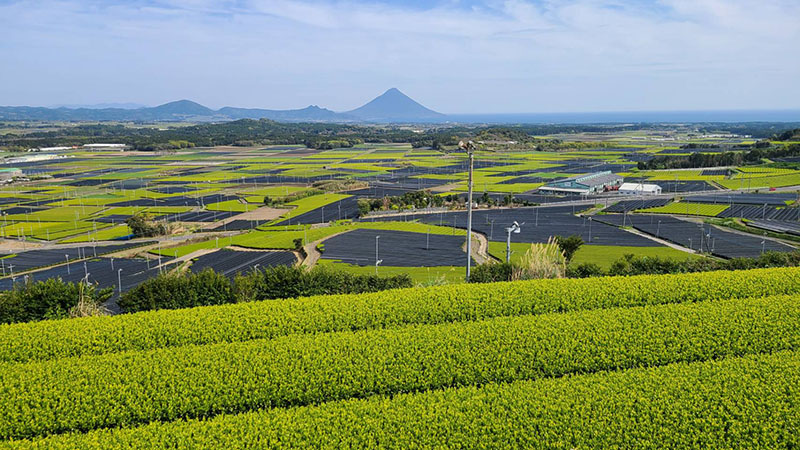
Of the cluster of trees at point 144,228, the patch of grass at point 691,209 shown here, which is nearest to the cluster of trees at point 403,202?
the cluster of trees at point 144,228

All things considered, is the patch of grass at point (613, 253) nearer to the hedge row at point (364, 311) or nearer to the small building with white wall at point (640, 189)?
the hedge row at point (364, 311)

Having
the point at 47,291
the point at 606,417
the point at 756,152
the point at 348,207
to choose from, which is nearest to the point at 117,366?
the point at 47,291

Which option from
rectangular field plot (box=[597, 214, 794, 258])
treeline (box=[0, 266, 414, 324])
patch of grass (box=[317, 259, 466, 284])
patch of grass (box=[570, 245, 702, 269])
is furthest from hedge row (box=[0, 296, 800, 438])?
rectangular field plot (box=[597, 214, 794, 258])

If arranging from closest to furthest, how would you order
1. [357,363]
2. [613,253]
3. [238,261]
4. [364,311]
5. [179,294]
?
[357,363], [364,311], [179,294], [238,261], [613,253]

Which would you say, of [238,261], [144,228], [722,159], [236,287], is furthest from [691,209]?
[144,228]

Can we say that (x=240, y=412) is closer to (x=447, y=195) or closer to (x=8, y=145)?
(x=447, y=195)

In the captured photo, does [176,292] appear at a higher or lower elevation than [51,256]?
higher

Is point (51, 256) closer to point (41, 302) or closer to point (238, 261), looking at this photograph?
point (238, 261)
